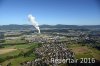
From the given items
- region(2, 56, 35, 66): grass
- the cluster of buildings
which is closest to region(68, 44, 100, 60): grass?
the cluster of buildings

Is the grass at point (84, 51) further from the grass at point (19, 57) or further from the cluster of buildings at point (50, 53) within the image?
the grass at point (19, 57)

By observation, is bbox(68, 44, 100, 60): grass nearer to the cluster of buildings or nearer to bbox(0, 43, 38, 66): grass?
the cluster of buildings

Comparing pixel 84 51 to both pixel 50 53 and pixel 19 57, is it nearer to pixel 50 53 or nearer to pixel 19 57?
pixel 50 53

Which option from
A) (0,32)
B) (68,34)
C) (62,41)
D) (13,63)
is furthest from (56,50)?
(0,32)

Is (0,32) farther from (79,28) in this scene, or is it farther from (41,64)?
(79,28)

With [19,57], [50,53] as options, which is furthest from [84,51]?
[19,57]

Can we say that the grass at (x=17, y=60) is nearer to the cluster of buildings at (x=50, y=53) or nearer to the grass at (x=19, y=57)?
the grass at (x=19, y=57)

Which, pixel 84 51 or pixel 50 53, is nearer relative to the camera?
pixel 50 53

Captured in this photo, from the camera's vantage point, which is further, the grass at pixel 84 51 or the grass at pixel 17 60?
the grass at pixel 84 51

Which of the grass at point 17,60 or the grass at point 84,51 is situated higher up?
the grass at point 84,51

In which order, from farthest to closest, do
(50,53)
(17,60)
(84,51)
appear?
(84,51)
(50,53)
(17,60)

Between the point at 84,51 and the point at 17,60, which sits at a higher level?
the point at 84,51

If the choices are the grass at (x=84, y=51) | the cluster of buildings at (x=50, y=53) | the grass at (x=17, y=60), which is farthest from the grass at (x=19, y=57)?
the grass at (x=84, y=51)
